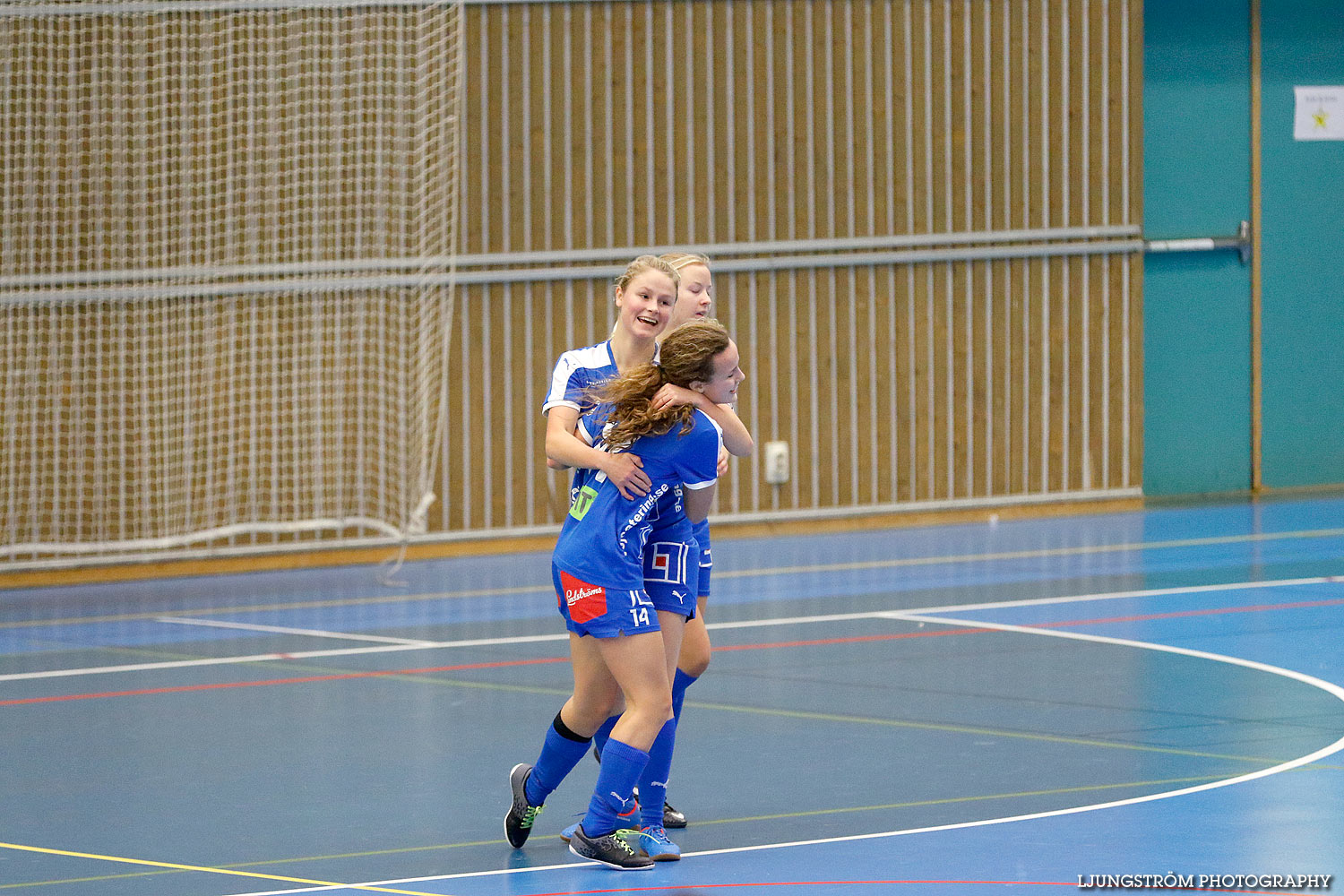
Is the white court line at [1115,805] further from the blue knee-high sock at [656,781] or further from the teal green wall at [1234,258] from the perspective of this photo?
the teal green wall at [1234,258]

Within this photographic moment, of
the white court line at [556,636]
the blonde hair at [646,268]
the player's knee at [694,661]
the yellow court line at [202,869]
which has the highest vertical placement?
the blonde hair at [646,268]

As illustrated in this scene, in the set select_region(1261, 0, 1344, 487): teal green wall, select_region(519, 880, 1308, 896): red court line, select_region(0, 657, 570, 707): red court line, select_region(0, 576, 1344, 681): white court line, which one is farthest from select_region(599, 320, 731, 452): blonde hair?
select_region(1261, 0, 1344, 487): teal green wall

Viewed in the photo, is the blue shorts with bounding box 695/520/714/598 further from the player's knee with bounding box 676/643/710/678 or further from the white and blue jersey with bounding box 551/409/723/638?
the white and blue jersey with bounding box 551/409/723/638

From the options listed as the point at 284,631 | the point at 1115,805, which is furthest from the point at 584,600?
the point at 284,631

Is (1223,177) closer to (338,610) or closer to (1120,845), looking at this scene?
(338,610)

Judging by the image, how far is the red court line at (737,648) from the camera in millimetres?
8227

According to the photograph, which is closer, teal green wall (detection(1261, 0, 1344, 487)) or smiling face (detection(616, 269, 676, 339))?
smiling face (detection(616, 269, 676, 339))

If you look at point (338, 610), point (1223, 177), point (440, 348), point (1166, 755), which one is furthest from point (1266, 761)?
point (1223, 177)

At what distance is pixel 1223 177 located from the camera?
15102 mm

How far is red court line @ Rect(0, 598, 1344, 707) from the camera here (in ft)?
27.0

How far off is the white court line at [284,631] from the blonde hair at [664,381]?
14.2 ft

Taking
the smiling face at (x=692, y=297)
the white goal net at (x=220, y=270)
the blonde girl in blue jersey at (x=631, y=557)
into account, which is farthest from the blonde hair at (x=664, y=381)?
the white goal net at (x=220, y=270)

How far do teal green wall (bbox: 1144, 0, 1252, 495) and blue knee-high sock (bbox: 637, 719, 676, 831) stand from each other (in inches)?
408

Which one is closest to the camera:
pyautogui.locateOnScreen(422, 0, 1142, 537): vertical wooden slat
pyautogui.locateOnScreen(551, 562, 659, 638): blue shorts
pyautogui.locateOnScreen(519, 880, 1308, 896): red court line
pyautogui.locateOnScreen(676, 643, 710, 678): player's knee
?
pyautogui.locateOnScreen(519, 880, 1308, 896): red court line
